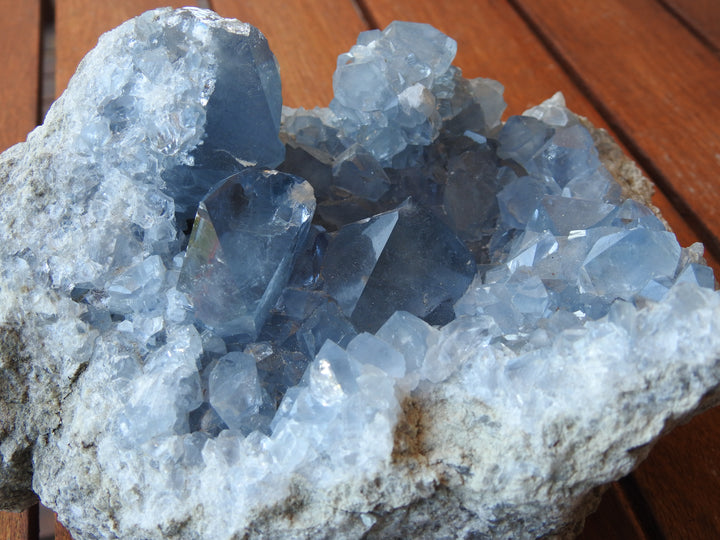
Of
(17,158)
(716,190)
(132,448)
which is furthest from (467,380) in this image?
(716,190)

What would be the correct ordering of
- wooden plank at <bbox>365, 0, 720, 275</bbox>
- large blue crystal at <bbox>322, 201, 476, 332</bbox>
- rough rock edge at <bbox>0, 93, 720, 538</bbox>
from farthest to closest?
wooden plank at <bbox>365, 0, 720, 275</bbox>, large blue crystal at <bbox>322, 201, 476, 332</bbox>, rough rock edge at <bbox>0, 93, 720, 538</bbox>

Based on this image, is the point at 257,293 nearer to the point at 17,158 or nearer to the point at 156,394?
the point at 156,394

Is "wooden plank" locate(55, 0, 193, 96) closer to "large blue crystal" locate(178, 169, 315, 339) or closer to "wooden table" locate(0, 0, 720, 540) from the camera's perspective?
"wooden table" locate(0, 0, 720, 540)

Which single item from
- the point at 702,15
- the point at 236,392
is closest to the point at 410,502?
the point at 236,392

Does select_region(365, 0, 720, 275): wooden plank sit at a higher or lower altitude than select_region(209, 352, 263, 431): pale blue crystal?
lower

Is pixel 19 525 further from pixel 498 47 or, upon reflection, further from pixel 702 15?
pixel 702 15

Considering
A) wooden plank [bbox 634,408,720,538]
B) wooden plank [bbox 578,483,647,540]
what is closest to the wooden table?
wooden plank [bbox 634,408,720,538]

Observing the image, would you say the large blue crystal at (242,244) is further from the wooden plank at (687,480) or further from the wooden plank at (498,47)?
the wooden plank at (498,47)
